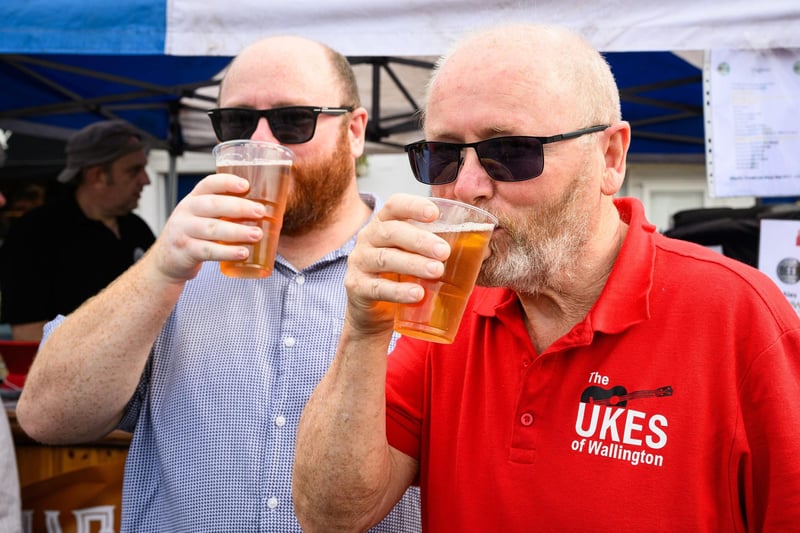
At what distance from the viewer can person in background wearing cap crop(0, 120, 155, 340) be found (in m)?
4.40

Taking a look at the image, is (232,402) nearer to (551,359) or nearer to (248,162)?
(248,162)

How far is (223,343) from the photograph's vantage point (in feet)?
6.92

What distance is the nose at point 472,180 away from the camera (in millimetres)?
1520

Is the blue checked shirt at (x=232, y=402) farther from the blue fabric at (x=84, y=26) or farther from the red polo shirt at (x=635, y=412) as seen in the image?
the blue fabric at (x=84, y=26)

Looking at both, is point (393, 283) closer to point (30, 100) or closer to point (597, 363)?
point (597, 363)

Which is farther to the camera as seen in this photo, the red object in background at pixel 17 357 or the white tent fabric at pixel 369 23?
the red object in background at pixel 17 357

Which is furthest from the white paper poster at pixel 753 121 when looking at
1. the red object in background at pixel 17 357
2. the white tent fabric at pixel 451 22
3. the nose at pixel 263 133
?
the red object in background at pixel 17 357

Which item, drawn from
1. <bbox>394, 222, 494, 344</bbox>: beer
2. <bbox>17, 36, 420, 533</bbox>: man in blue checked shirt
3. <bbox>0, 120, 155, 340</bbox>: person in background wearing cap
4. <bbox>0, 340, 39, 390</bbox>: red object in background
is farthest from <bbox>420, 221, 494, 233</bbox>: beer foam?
<bbox>0, 120, 155, 340</bbox>: person in background wearing cap

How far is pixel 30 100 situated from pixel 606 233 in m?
5.08

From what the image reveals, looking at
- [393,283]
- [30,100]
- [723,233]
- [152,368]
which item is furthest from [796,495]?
[30,100]

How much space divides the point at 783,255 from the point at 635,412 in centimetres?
173

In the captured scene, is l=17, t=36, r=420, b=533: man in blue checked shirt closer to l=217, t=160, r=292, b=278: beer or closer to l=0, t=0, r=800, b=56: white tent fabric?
l=217, t=160, r=292, b=278: beer

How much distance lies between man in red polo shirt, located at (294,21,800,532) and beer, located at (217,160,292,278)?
0.38m

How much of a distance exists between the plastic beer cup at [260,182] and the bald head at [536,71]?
43 cm
